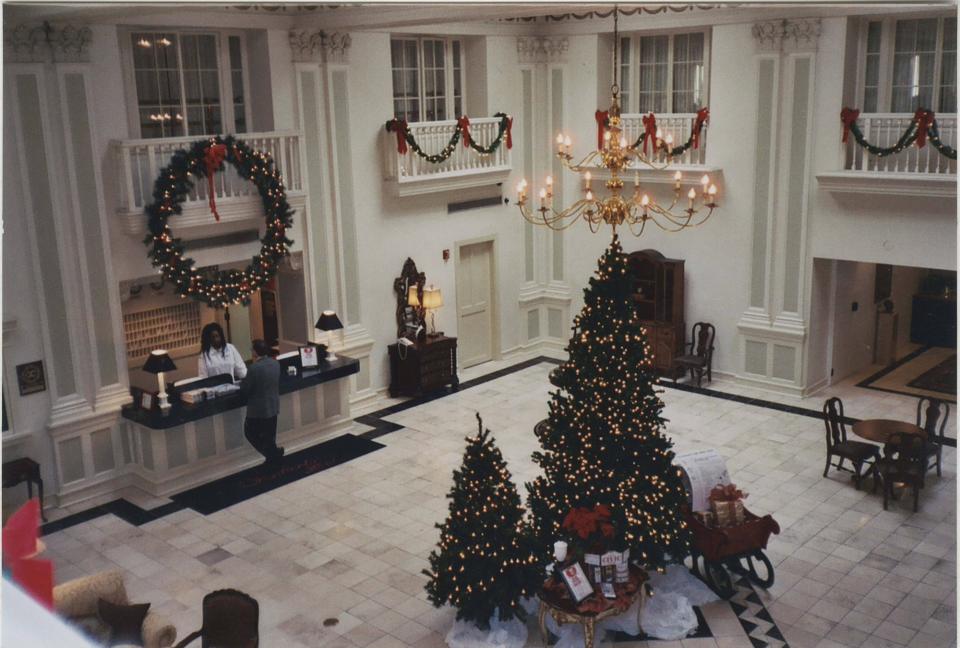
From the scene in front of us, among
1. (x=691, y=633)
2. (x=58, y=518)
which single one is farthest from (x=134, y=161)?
(x=691, y=633)

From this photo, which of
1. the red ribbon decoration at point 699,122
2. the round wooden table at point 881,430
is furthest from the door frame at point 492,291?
the round wooden table at point 881,430

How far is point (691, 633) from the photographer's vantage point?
7.81m

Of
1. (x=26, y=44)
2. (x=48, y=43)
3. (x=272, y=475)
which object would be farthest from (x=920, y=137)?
(x=26, y=44)

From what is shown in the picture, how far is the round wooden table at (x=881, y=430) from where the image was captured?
34.7ft

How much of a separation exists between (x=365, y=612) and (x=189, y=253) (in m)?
5.35

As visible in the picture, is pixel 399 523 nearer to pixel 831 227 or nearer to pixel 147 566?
pixel 147 566

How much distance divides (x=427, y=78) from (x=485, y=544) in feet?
30.1

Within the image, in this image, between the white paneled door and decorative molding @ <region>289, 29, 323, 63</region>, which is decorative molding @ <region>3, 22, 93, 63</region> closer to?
decorative molding @ <region>289, 29, 323, 63</region>

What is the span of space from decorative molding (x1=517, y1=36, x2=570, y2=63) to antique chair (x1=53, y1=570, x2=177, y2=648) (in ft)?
35.0

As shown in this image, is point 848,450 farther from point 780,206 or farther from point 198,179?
point 198,179

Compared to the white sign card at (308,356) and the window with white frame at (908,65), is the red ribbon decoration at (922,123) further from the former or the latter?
the white sign card at (308,356)

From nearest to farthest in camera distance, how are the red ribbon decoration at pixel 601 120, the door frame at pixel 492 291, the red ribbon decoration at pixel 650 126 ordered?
the red ribbon decoration at pixel 650 126, the red ribbon decoration at pixel 601 120, the door frame at pixel 492 291

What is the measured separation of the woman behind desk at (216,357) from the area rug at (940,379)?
1010 centimetres

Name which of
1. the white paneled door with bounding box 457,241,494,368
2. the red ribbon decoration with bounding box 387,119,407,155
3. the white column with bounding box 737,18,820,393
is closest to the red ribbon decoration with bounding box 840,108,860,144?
the white column with bounding box 737,18,820,393
